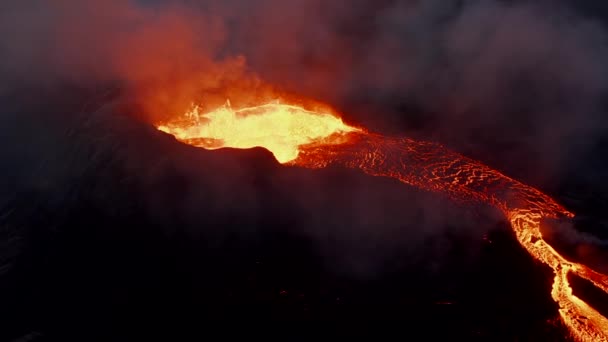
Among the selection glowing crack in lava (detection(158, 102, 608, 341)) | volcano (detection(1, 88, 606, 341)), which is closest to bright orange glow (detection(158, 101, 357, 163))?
glowing crack in lava (detection(158, 102, 608, 341))

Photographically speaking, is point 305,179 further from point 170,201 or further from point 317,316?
point 317,316

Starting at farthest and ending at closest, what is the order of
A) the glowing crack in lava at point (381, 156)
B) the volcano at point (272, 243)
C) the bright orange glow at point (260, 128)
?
A: the bright orange glow at point (260, 128), the glowing crack in lava at point (381, 156), the volcano at point (272, 243)

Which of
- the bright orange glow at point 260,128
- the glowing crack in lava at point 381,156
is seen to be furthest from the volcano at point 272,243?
the bright orange glow at point 260,128

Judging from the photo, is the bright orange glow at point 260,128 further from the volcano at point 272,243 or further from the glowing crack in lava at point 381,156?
the volcano at point 272,243

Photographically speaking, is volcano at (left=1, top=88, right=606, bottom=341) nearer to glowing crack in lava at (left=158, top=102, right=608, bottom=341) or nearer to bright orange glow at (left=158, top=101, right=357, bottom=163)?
glowing crack in lava at (left=158, top=102, right=608, bottom=341)

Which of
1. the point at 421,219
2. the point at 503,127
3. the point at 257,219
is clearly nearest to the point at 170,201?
the point at 257,219

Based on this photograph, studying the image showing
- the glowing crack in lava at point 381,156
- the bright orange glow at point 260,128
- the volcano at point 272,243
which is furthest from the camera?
the bright orange glow at point 260,128

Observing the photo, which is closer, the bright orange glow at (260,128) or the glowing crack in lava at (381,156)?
the glowing crack in lava at (381,156)

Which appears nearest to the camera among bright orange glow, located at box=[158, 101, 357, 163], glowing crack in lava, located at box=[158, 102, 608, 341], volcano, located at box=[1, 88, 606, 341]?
volcano, located at box=[1, 88, 606, 341]
